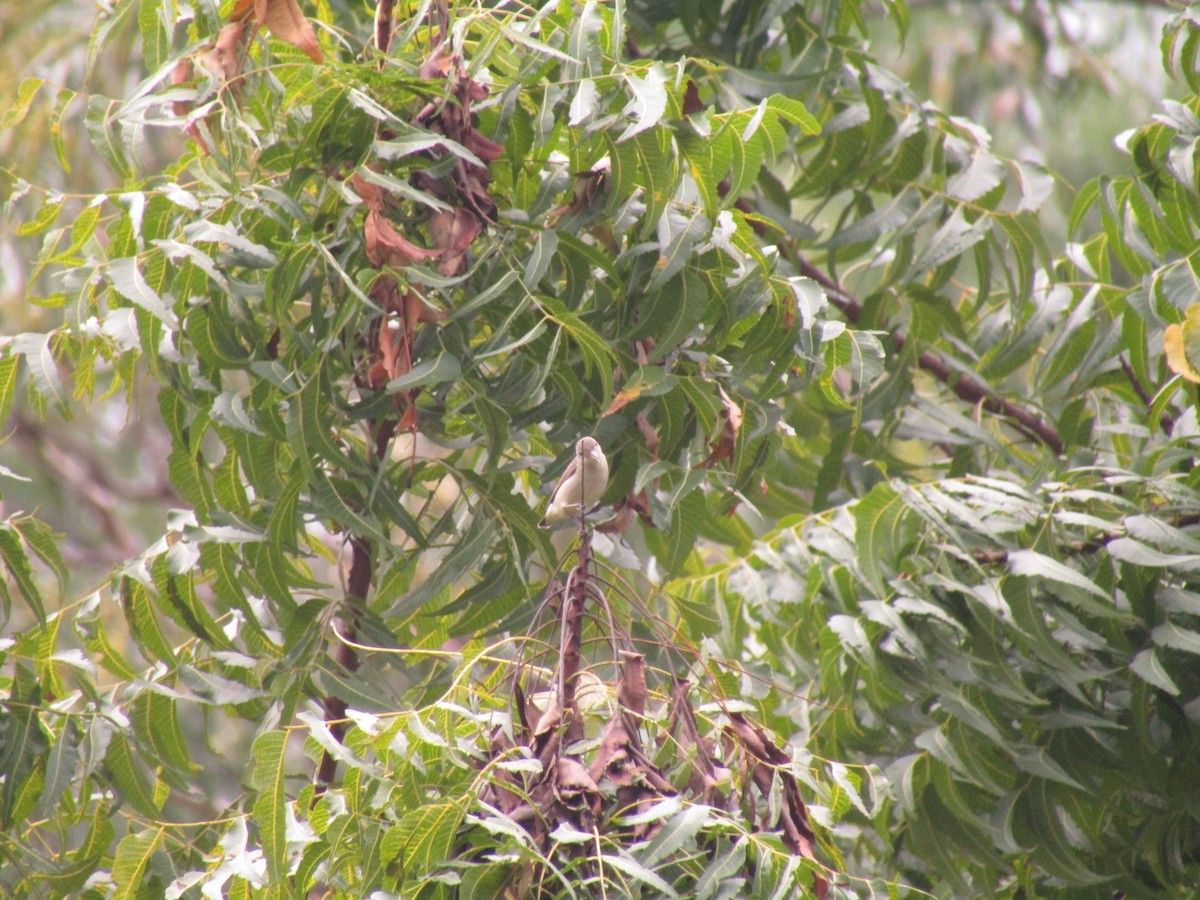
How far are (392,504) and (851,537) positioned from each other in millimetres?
420

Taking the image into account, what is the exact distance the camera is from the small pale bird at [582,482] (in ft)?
2.55

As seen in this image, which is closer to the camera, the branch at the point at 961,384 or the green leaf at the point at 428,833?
the green leaf at the point at 428,833

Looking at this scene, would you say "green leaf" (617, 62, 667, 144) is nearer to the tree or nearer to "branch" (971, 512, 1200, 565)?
the tree

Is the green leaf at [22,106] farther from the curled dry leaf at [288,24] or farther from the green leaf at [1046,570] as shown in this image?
the green leaf at [1046,570]

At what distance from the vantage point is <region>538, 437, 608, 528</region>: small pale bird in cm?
78

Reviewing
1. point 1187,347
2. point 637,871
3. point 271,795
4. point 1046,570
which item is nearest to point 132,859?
point 271,795

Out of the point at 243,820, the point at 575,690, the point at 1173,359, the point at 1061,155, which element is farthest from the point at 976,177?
the point at 1061,155

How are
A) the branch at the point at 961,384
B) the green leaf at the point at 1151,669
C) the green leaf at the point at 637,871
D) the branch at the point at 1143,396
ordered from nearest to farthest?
1. the green leaf at the point at 637,871
2. the green leaf at the point at 1151,669
3. the branch at the point at 1143,396
4. the branch at the point at 961,384

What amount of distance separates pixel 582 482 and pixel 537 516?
0.63 ft

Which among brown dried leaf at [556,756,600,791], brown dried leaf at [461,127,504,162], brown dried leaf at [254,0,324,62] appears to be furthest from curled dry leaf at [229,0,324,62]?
brown dried leaf at [556,756,600,791]

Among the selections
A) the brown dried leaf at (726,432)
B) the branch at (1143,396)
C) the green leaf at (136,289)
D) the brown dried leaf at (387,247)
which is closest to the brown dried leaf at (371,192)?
the brown dried leaf at (387,247)

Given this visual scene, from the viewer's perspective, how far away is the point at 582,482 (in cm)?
78

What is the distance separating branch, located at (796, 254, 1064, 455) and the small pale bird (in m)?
0.65

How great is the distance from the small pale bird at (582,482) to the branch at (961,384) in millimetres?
651
